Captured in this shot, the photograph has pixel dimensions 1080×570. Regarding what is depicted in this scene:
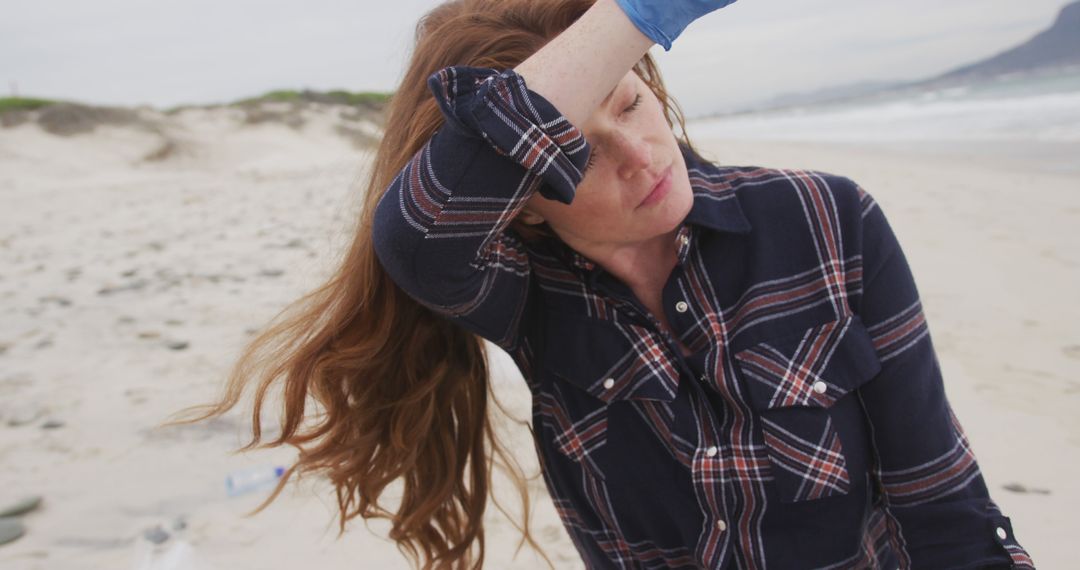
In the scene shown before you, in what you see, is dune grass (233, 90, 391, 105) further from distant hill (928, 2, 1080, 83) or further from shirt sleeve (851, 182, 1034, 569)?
distant hill (928, 2, 1080, 83)

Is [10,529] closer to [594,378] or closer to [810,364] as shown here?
[594,378]

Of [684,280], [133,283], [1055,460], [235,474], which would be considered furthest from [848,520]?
[133,283]

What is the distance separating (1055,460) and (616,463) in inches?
81.8

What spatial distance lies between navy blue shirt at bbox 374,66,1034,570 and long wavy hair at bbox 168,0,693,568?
22 cm

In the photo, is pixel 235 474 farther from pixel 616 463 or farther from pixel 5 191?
pixel 5 191

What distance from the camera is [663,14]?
1.16m

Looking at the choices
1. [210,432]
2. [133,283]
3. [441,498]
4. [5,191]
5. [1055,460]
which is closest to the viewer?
[441,498]

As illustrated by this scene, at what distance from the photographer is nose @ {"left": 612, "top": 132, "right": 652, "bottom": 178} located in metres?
1.36

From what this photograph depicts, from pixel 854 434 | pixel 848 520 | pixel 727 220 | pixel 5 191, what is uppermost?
pixel 727 220

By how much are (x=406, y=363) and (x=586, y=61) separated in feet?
2.77

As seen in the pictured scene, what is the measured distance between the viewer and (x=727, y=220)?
1.44 metres

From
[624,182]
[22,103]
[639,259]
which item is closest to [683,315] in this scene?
[639,259]

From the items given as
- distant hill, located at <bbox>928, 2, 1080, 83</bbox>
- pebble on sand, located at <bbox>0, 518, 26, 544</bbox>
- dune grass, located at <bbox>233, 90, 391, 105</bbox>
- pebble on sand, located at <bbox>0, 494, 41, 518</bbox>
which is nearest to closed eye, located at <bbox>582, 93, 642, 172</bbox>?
pebble on sand, located at <bbox>0, 518, 26, 544</bbox>

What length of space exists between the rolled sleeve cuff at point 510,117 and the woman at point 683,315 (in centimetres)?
1
